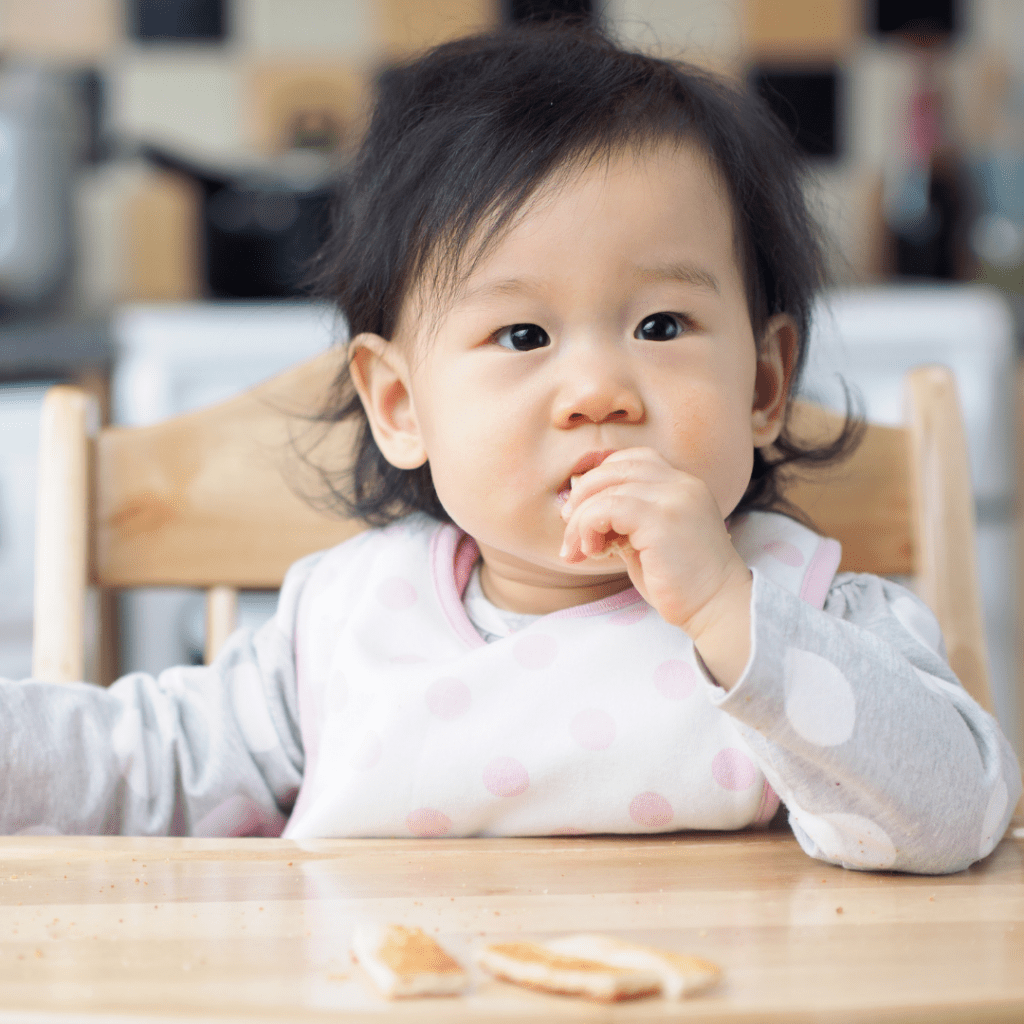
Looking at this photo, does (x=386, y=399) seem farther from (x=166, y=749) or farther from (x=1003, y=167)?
(x=1003, y=167)

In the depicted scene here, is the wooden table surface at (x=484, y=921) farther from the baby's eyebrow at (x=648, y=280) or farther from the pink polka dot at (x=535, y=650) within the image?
the baby's eyebrow at (x=648, y=280)

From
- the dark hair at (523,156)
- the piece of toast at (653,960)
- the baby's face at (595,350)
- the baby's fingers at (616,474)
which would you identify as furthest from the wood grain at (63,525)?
the piece of toast at (653,960)

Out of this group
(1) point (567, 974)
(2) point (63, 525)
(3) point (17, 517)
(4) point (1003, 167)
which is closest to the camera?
(1) point (567, 974)

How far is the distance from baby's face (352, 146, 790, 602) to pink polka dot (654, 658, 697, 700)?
0.25 feet

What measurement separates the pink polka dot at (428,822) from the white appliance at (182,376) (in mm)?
1058

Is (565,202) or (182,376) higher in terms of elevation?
(565,202)

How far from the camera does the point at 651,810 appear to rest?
0.74m

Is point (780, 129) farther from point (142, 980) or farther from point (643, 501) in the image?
point (142, 980)

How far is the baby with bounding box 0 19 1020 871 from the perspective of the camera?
631 millimetres

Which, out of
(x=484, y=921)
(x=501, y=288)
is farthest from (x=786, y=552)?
(x=484, y=921)

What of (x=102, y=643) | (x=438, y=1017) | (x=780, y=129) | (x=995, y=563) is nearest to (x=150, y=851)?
(x=438, y=1017)

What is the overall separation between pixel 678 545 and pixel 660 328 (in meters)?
0.14

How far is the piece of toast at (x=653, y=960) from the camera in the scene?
1.44 feet

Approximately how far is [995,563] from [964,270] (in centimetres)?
70
